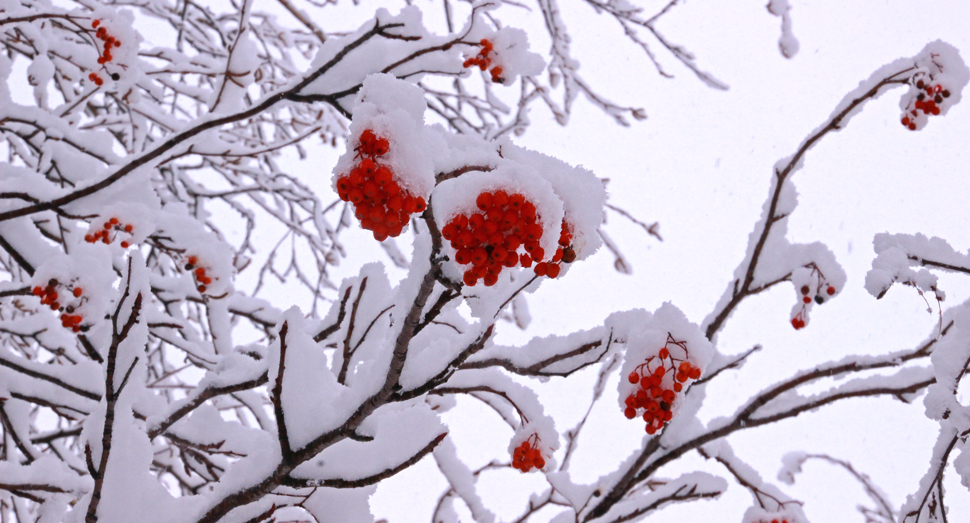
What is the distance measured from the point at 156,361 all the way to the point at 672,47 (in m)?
4.43

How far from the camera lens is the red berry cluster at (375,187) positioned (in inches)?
41.8

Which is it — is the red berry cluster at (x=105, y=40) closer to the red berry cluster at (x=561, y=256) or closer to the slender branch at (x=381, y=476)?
the slender branch at (x=381, y=476)

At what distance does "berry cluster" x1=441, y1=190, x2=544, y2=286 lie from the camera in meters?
1.06

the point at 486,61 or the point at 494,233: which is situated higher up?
the point at 486,61

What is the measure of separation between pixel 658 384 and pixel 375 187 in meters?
0.98

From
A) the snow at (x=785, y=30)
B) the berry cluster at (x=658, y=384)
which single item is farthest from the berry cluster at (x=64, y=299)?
the snow at (x=785, y=30)

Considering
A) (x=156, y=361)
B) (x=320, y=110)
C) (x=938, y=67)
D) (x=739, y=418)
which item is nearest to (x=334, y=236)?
(x=320, y=110)

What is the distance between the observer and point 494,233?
107cm

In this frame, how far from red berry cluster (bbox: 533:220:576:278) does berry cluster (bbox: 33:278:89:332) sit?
72.1 inches

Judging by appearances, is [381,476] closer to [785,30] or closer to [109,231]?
Result: [109,231]

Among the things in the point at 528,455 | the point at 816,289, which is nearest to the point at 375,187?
the point at 528,455

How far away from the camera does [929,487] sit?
5.11ft

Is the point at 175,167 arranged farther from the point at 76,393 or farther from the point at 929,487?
the point at 929,487

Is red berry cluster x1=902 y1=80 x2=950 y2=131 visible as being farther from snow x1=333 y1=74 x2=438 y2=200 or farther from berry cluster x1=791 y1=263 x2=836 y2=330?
snow x1=333 y1=74 x2=438 y2=200
